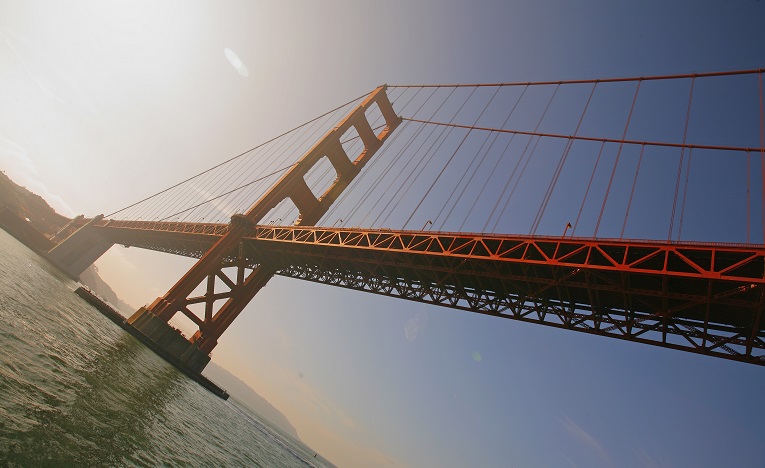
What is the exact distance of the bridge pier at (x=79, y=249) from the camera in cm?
5524

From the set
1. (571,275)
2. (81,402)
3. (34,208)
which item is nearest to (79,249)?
(34,208)

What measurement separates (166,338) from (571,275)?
22.9 m

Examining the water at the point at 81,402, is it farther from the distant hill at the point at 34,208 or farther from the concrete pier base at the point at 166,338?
the distant hill at the point at 34,208

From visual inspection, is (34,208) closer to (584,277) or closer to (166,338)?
(166,338)

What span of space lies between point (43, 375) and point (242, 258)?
18.9 m

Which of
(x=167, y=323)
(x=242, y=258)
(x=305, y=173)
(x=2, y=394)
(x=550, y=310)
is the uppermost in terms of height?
(x=305, y=173)

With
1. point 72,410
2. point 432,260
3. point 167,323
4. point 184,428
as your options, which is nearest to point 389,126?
point 432,260

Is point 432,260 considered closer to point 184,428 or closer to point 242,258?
point 184,428

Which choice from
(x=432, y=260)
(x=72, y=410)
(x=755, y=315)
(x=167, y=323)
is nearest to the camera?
(x=72, y=410)

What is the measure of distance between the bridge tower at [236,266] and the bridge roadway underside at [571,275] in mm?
4053

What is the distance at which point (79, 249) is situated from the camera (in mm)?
57969

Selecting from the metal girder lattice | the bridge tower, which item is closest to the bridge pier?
the bridge tower

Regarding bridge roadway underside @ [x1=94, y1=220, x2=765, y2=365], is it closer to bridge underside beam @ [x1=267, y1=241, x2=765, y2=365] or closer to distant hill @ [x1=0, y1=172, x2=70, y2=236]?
bridge underside beam @ [x1=267, y1=241, x2=765, y2=365]

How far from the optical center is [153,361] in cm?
1892
